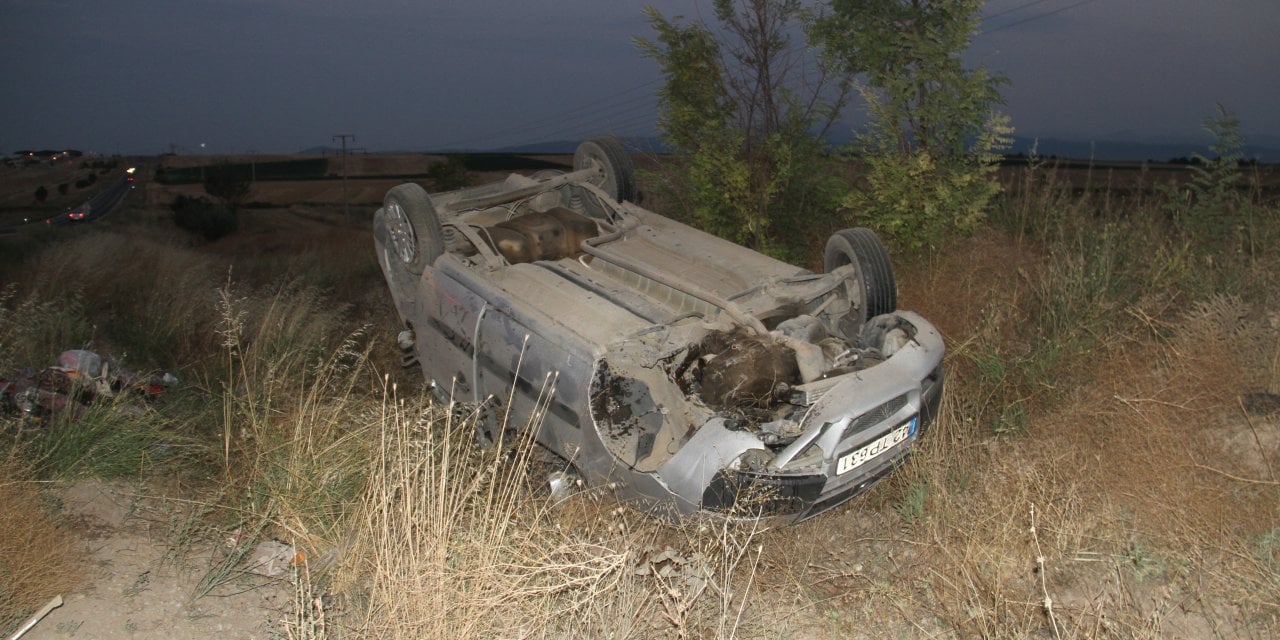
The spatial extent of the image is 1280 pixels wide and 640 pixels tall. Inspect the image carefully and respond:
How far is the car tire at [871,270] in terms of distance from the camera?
5.48 m

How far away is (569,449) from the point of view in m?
4.47

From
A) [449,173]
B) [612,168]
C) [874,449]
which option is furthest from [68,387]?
[449,173]

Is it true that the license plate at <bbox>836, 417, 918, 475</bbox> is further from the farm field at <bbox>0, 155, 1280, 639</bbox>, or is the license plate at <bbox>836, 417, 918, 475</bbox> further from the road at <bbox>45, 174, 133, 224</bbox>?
the road at <bbox>45, 174, 133, 224</bbox>

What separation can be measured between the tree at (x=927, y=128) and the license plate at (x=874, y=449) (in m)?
3.75

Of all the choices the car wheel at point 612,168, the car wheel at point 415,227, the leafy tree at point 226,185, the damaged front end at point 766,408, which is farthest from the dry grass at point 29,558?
the leafy tree at point 226,185

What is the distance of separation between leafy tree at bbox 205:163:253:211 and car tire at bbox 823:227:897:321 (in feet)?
146

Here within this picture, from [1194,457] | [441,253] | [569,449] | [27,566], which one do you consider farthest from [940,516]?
[27,566]

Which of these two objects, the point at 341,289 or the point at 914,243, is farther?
the point at 341,289

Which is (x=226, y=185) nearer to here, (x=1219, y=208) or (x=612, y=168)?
(x=612, y=168)

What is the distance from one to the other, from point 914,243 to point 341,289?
6.94m

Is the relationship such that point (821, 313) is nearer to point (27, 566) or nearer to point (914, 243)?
point (914, 243)

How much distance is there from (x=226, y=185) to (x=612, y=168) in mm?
45075

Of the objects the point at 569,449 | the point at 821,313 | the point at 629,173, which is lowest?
the point at 569,449

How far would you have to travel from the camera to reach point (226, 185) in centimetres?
4634
